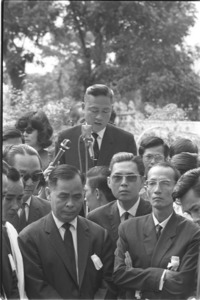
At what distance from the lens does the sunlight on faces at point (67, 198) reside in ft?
11.6

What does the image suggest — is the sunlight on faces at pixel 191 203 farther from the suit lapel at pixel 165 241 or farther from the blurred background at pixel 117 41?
the blurred background at pixel 117 41

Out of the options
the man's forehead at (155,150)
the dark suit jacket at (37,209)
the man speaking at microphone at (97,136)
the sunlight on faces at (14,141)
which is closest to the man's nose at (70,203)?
the dark suit jacket at (37,209)

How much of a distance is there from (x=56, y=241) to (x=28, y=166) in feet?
2.17

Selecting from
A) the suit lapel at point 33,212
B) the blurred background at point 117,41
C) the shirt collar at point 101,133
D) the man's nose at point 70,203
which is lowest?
the suit lapel at point 33,212

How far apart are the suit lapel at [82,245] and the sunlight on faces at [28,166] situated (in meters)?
0.51

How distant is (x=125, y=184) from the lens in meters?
3.98

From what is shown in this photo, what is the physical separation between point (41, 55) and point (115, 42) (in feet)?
5.90

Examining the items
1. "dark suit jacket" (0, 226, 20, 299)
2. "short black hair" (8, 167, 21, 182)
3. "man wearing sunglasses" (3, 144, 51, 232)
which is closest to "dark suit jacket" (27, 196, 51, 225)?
"man wearing sunglasses" (3, 144, 51, 232)

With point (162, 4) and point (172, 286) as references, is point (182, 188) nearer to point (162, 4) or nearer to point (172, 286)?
point (172, 286)

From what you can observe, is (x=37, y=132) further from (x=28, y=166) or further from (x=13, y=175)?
(x=13, y=175)

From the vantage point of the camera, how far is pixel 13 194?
3418 millimetres

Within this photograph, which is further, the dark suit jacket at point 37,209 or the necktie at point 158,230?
the dark suit jacket at point 37,209

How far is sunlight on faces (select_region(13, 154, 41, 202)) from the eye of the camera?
394cm

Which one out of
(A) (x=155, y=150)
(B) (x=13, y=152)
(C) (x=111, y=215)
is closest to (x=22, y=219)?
(B) (x=13, y=152)
